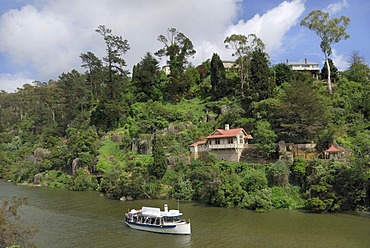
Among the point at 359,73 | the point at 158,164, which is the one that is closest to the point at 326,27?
the point at 359,73

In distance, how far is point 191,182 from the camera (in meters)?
44.8

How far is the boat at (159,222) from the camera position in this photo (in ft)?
98.4

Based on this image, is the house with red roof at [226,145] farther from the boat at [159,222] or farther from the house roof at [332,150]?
the boat at [159,222]

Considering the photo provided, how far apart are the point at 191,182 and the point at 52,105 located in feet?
197

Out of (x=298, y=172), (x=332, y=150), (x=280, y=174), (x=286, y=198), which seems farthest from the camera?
(x=332, y=150)

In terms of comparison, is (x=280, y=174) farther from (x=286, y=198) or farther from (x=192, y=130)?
(x=192, y=130)

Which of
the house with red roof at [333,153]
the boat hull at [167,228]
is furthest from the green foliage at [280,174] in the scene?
the boat hull at [167,228]

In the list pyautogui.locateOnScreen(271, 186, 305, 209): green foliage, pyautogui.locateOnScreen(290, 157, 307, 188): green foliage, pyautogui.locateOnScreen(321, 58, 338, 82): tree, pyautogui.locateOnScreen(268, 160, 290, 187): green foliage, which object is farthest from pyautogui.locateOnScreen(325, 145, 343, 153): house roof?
pyautogui.locateOnScreen(321, 58, 338, 82): tree

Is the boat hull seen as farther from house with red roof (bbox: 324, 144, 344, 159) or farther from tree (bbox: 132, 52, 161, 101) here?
tree (bbox: 132, 52, 161, 101)

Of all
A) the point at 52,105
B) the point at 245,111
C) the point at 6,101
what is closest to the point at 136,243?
the point at 245,111

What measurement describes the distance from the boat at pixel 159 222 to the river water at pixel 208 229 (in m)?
0.60

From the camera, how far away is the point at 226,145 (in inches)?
1966

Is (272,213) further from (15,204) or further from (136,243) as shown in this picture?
(15,204)

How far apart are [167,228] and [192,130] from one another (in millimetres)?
31046
